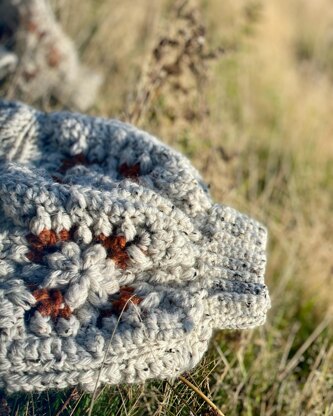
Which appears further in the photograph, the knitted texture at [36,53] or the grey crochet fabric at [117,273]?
the knitted texture at [36,53]

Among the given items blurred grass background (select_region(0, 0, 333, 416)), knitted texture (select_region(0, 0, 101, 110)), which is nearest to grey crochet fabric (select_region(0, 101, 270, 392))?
blurred grass background (select_region(0, 0, 333, 416))

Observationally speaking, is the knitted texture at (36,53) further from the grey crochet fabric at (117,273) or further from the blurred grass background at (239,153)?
the grey crochet fabric at (117,273)

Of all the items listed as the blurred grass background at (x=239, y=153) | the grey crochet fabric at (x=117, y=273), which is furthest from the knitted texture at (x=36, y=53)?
the grey crochet fabric at (x=117, y=273)

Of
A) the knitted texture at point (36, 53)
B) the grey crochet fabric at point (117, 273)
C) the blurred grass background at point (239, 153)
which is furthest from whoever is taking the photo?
the knitted texture at point (36, 53)

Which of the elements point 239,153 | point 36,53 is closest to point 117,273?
point 36,53

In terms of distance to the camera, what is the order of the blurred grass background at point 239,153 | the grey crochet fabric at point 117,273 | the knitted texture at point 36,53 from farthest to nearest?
the knitted texture at point 36,53
the blurred grass background at point 239,153
the grey crochet fabric at point 117,273

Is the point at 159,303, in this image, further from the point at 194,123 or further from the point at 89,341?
the point at 194,123
